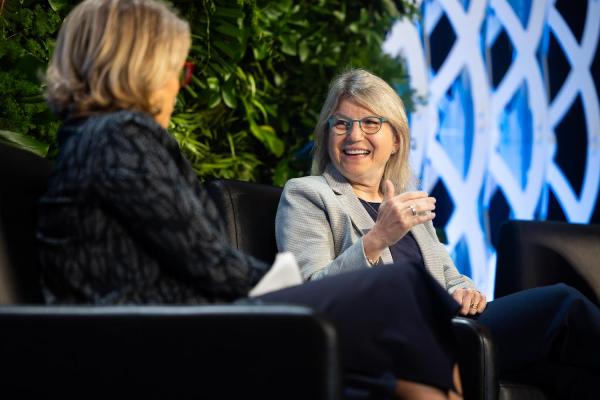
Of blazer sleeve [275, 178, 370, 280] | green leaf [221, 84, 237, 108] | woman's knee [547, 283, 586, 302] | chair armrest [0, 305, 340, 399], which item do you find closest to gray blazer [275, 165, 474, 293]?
blazer sleeve [275, 178, 370, 280]

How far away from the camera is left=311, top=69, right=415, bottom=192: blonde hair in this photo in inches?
104

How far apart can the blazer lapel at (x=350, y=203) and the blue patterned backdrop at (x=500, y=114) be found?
1.53 m

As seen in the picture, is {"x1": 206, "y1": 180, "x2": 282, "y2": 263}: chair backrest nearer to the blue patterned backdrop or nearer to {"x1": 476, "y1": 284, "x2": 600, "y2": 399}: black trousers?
{"x1": 476, "y1": 284, "x2": 600, "y2": 399}: black trousers

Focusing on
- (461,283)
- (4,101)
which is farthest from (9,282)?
(461,283)

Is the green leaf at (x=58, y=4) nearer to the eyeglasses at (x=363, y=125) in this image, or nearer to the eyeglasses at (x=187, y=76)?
the eyeglasses at (x=187, y=76)

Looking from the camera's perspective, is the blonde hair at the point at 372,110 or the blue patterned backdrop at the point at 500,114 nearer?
the blonde hair at the point at 372,110

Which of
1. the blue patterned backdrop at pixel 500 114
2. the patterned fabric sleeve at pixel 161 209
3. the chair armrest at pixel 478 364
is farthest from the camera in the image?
the blue patterned backdrop at pixel 500 114

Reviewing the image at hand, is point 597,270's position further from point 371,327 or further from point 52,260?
point 52,260

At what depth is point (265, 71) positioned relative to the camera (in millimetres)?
3402

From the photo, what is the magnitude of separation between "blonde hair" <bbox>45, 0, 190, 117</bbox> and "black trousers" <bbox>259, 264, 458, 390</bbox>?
16.7 inches

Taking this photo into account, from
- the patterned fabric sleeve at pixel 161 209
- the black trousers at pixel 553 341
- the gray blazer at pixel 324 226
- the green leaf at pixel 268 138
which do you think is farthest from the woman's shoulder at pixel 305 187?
the patterned fabric sleeve at pixel 161 209

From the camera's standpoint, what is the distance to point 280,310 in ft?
4.47

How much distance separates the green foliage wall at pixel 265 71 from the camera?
3043mm

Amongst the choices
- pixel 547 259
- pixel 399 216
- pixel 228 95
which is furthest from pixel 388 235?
pixel 228 95
